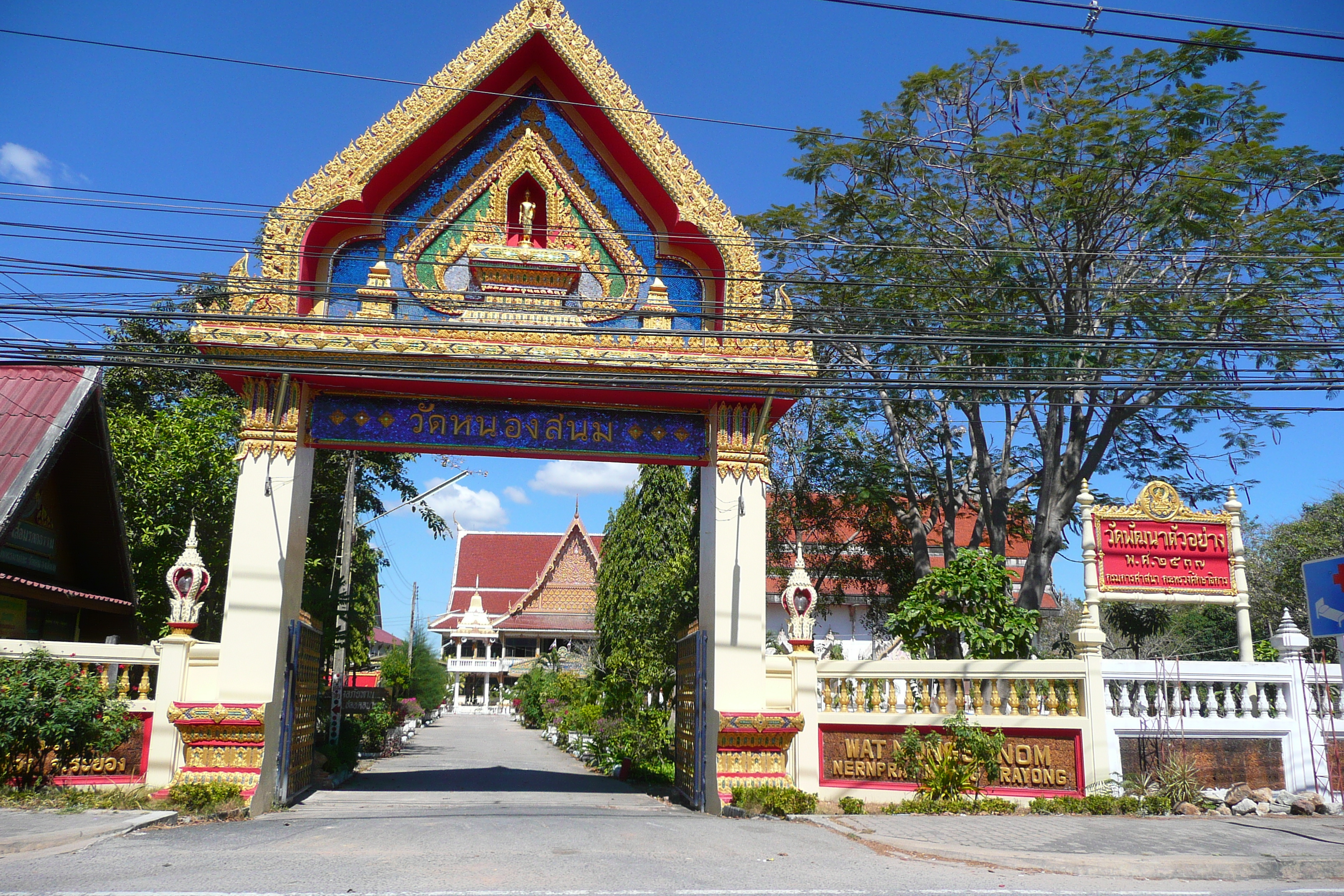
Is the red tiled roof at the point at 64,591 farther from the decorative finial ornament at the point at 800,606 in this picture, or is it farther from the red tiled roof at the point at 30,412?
the decorative finial ornament at the point at 800,606

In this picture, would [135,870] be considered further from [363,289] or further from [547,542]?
[547,542]

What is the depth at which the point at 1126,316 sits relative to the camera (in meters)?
14.6

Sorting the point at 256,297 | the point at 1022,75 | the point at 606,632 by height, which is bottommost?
the point at 606,632

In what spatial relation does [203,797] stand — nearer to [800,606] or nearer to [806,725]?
[806,725]

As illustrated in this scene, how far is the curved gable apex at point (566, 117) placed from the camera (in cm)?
1130

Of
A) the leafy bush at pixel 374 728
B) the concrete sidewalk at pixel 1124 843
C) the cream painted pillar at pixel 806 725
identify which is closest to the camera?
the concrete sidewalk at pixel 1124 843

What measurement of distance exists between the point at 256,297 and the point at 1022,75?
12343mm

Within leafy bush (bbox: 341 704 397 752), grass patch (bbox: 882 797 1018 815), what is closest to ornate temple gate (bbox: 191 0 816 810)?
grass patch (bbox: 882 797 1018 815)

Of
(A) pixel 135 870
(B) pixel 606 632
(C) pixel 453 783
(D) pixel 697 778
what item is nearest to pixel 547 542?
(B) pixel 606 632

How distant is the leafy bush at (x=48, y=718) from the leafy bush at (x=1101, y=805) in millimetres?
9644

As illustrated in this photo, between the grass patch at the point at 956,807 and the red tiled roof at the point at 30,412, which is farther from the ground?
the red tiled roof at the point at 30,412

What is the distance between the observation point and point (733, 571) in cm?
1134

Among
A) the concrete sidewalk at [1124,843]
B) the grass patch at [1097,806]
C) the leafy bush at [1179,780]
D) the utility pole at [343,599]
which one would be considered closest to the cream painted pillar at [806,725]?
the concrete sidewalk at [1124,843]

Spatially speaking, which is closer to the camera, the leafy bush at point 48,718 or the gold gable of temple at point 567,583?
the leafy bush at point 48,718
